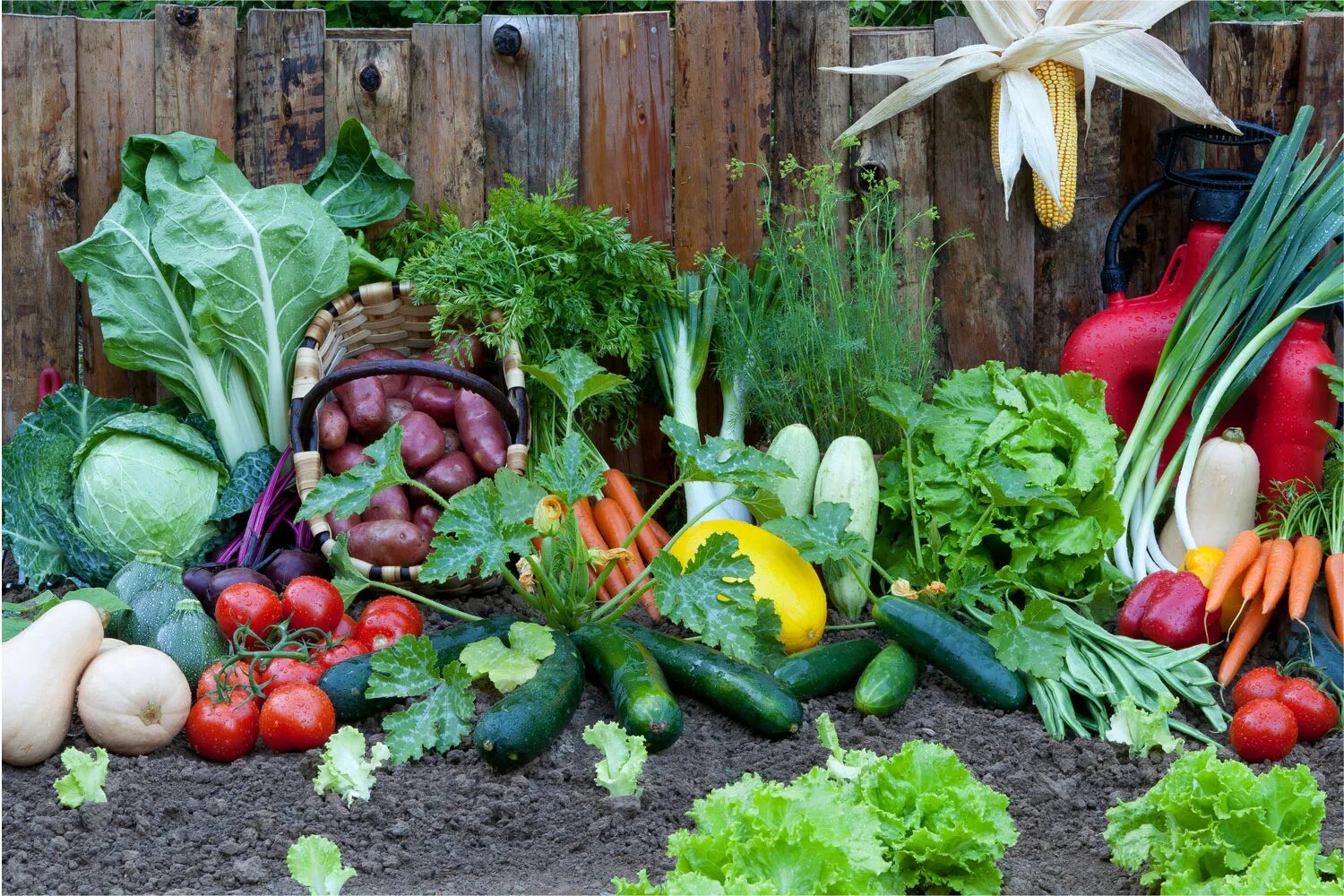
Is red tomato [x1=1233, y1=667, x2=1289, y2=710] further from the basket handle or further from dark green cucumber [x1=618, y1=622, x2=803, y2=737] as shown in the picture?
the basket handle

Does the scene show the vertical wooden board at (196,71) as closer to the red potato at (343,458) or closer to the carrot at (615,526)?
the red potato at (343,458)

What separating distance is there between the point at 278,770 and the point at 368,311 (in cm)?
203

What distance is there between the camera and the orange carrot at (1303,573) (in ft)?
11.5

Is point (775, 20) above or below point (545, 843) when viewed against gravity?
above

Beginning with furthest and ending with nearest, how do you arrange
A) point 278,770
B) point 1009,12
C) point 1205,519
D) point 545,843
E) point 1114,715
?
point 1009,12 < point 1205,519 < point 1114,715 < point 278,770 < point 545,843

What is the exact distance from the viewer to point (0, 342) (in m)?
4.67

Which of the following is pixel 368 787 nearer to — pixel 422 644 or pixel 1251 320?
pixel 422 644

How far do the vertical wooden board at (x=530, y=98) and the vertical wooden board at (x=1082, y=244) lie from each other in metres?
1.79

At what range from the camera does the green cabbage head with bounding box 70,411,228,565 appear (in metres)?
4.05

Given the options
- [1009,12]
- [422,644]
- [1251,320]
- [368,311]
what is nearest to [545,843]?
[422,644]

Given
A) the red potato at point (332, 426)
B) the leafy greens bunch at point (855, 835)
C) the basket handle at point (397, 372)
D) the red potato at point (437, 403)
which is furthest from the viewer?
the red potato at point (437, 403)

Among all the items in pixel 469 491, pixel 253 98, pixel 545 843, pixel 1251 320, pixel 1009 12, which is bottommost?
pixel 545 843

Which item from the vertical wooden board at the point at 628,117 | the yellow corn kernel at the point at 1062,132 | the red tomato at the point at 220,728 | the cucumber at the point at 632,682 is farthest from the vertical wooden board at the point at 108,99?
the yellow corn kernel at the point at 1062,132

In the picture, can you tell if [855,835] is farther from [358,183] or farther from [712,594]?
[358,183]
